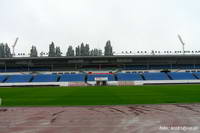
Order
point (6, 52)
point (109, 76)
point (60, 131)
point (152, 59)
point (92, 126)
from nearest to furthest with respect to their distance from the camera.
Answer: point (60, 131)
point (92, 126)
point (109, 76)
point (152, 59)
point (6, 52)

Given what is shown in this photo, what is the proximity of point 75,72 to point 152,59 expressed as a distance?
28865 mm

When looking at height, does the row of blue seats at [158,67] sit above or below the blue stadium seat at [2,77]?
above

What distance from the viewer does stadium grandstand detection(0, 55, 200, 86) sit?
59.6 meters

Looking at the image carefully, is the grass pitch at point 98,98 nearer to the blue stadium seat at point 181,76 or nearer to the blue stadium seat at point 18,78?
the blue stadium seat at point 181,76

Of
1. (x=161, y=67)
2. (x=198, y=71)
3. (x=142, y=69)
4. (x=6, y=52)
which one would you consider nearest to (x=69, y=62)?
(x=142, y=69)

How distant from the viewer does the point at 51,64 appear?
73.1m

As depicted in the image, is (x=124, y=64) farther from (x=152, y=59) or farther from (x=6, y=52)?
(x=6, y=52)

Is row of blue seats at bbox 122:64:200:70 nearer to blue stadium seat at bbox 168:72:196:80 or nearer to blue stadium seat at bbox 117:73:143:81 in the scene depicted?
blue stadium seat at bbox 168:72:196:80

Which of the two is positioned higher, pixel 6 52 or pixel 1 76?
pixel 6 52

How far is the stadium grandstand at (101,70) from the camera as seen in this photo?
59.6 meters

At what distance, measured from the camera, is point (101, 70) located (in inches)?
2778

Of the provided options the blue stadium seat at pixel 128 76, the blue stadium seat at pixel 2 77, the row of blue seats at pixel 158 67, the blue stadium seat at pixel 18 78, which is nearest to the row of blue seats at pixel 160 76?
the blue stadium seat at pixel 128 76

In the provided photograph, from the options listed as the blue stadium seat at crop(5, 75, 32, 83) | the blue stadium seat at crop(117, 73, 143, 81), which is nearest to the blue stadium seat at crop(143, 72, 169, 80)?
the blue stadium seat at crop(117, 73, 143, 81)

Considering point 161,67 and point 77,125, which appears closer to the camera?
point 77,125
